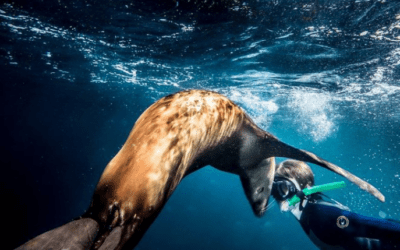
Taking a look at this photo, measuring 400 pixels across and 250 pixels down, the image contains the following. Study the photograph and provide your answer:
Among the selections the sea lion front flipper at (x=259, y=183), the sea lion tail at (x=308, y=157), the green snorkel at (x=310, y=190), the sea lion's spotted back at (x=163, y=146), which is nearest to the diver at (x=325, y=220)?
the green snorkel at (x=310, y=190)

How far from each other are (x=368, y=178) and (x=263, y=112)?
178ft

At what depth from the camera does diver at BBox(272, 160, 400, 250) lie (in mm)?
3662

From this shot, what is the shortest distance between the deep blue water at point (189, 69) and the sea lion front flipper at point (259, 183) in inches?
266

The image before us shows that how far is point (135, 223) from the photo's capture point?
0.97m

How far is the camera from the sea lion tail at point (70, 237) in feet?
2.64

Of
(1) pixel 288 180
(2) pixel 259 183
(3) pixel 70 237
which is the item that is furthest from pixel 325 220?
(3) pixel 70 237

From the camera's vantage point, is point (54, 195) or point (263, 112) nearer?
point (263, 112)

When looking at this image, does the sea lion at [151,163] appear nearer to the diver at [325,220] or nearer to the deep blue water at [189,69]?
the diver at [325,220]

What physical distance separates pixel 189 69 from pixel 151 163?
47.3 ft

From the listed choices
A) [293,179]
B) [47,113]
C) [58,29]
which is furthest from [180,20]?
[47,113]

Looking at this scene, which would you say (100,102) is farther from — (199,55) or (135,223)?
(135,223)

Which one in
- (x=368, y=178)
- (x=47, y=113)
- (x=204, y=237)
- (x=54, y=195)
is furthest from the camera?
(x=368, y=178)

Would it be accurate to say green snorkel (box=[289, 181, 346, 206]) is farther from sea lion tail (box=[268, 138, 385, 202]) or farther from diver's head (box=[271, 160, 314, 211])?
sea lion tail (box=[268, 138, 385, 202])

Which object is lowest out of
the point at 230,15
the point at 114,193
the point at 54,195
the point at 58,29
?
the point at 54,195
